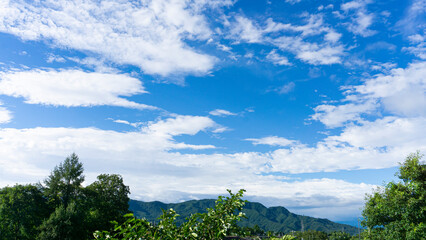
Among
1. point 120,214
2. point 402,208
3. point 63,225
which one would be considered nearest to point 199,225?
point 402,208

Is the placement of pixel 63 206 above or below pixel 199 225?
below

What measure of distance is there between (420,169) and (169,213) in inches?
875

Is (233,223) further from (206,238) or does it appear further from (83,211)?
(83,211)

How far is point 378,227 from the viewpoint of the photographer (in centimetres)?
2177

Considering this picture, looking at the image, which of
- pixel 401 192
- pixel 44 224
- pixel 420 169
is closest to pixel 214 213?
pixel 401 192

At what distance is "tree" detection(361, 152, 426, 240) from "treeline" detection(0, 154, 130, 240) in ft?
100

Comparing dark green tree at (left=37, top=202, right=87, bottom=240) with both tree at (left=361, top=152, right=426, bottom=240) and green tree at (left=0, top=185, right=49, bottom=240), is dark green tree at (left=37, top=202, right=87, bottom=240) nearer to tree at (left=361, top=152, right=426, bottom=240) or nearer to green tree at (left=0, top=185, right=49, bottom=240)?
green tree at (left=0, top=185, right=49, bottom=240)

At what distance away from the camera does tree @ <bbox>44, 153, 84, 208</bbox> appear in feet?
159

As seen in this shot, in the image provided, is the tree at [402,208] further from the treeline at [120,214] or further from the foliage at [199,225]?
the foliage at [199,225]

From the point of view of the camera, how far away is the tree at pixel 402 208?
18.8 m

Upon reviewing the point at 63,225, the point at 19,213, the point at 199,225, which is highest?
the point at 199,225

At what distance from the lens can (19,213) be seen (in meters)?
41.9

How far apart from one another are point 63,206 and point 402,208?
45.6m

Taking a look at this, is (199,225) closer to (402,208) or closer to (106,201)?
(402,208)
